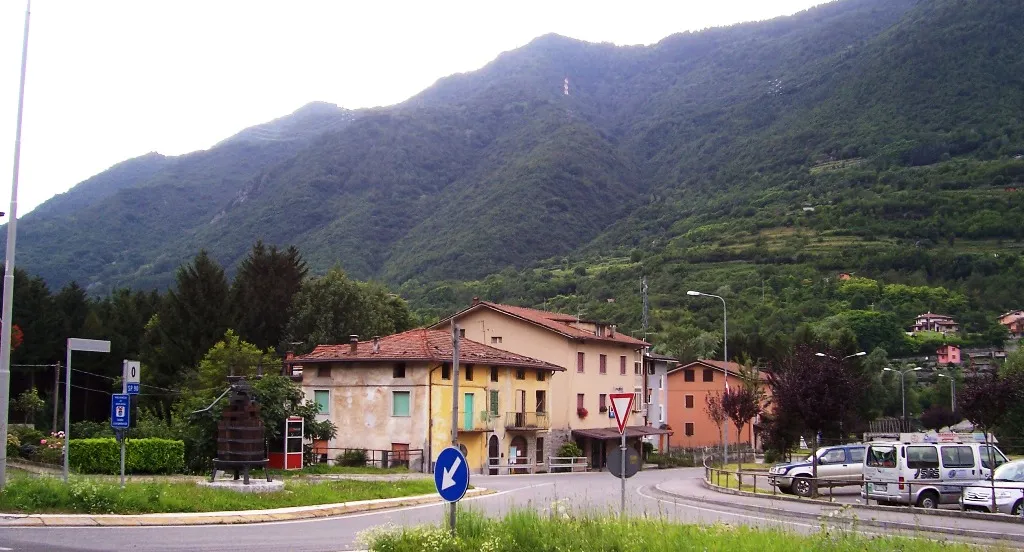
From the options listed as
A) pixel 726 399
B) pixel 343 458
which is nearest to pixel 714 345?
pixel 726 399

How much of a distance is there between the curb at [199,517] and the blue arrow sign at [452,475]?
8762 millimetres

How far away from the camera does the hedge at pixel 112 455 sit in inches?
1194

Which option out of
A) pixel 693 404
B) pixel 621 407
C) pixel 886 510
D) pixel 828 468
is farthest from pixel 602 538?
pixel 693 404

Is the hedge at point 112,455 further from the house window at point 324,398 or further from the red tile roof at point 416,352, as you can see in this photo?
the house window at point 324,398

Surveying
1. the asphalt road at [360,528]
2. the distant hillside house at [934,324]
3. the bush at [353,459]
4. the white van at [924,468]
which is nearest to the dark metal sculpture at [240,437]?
the asphalt road at [360,528]

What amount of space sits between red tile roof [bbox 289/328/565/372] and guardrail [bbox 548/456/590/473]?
19.4 ft

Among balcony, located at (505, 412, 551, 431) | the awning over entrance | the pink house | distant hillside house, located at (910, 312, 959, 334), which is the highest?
distant hillside house, located at (910, 312, 959, 334)

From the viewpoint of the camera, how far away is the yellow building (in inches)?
1847

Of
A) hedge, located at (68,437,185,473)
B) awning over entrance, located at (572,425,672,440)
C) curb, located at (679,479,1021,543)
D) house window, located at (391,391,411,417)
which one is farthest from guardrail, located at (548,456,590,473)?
hedge, located at (68,437,185,473)

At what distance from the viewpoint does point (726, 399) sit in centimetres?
5294

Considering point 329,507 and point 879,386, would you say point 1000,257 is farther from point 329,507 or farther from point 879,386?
point 329,507

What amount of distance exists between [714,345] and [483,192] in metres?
96.4

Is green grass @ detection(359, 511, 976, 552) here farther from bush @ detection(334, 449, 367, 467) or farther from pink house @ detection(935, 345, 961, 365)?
pink house @ detection(935, 345, 961, 365)

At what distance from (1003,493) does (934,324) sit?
90473mm
